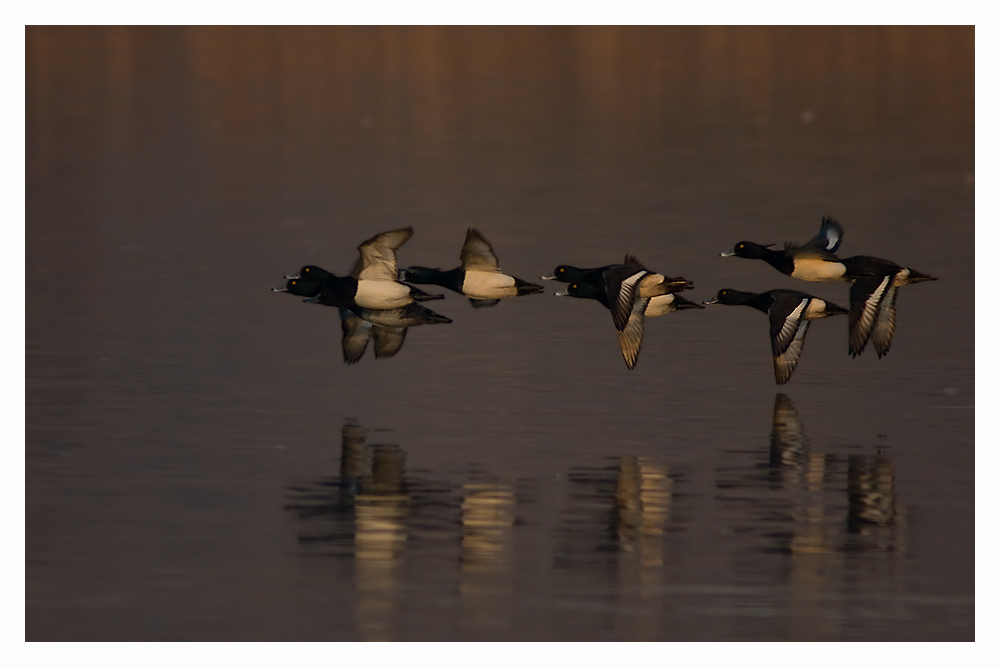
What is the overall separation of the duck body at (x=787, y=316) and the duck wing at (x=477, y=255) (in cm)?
250

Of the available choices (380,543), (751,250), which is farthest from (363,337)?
(380,543)

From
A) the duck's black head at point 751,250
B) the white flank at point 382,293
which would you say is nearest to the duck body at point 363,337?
the white flank at point 382,293

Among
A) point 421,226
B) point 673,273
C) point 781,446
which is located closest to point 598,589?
point 781,446

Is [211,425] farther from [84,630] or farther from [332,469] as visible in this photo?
[84,630]

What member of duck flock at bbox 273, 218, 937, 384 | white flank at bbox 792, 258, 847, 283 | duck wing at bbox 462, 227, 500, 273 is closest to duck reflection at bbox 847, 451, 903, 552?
duck flock at bbox 273, 218, 937, 384

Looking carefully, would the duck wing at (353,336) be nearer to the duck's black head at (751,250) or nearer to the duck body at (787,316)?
the duck's black head at (751,250)

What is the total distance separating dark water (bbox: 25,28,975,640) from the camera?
1137cm

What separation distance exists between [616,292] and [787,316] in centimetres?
162

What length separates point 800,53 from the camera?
57.3 metres

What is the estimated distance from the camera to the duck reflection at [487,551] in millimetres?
11117

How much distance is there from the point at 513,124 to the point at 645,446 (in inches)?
→ 1080

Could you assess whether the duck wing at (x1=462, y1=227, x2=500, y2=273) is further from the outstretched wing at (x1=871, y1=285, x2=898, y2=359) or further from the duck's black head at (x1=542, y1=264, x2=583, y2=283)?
the outstretched wing at (x1=871, y1=285, x2=898, y2=359)

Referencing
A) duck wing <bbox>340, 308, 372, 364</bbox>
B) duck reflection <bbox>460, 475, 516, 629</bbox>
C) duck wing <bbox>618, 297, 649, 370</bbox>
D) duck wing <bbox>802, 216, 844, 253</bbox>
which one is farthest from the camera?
duck wing <bbox>802, 216, 844, 253</bbox>

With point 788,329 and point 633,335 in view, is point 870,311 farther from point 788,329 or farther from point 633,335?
point 633,335
